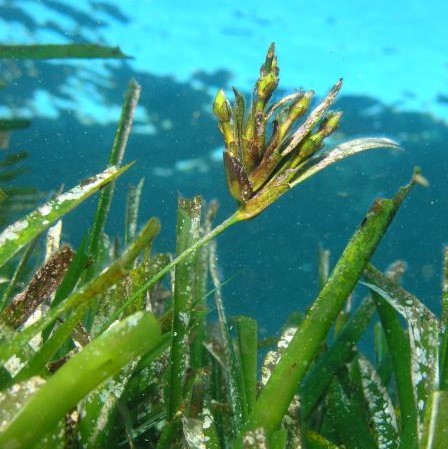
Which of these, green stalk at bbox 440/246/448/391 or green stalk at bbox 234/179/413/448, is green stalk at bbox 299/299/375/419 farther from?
green stalk at bbox 234/179/413/448

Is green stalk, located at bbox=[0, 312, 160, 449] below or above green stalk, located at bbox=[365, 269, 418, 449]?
below

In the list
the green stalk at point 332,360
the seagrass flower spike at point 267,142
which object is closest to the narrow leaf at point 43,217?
the seagrass flower spike at point 267,142

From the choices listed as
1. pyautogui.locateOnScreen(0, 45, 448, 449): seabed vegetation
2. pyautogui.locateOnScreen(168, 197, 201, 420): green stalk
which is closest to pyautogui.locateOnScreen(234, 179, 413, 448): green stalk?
pyautogui.locateOnScreen(0, 45, 448, 449): seabed vegetation

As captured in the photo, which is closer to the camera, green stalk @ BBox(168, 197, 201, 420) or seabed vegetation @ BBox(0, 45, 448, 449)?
seabed vegetation @ BBox(0, 45, 448, 449)

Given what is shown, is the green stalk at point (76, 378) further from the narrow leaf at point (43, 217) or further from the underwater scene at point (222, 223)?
the narrow leaf at point (43, 217)

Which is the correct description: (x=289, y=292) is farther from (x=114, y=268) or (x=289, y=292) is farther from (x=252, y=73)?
(x=114, y=268)

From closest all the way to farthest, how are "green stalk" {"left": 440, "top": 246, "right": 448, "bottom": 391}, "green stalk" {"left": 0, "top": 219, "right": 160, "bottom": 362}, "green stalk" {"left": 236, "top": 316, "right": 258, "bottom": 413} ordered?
"green stalk" {"left": 0, "top": 219, "right": 160, "bottom": 362} < "green stalk" {"left": 440, "top": 246, "right": 448, "bottom": 391} < "green stalk" {"left": 236, "top": 316, "right": 258, "bottom": 413}

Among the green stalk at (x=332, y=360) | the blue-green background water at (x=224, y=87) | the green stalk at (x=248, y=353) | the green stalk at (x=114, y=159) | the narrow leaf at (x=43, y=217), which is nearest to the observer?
the narrow leaf at (x=43, y=217)
